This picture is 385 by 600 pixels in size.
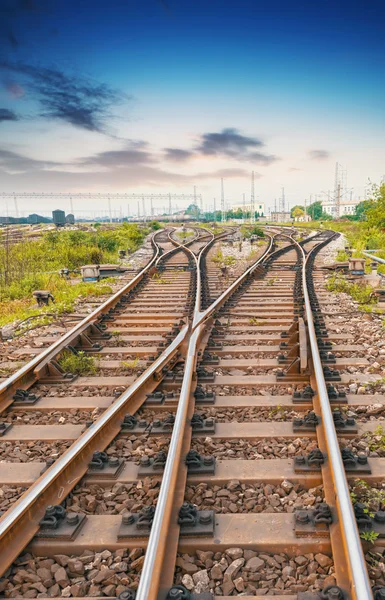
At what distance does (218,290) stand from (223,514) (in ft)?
23.1

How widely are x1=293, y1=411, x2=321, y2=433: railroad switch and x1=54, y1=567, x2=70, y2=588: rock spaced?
6.50 ft

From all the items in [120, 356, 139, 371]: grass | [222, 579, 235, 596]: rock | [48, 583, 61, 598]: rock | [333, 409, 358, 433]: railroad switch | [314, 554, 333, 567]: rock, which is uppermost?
[120, 356, 139, 371]: grass

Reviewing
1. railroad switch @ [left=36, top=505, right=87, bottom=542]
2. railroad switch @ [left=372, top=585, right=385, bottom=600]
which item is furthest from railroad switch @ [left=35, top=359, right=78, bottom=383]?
railroad switch @ [left=372, top=585, right=385, bottom=600]

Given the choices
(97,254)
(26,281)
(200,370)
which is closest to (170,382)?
(200,370)

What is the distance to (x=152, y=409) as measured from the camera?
4191 millimetres

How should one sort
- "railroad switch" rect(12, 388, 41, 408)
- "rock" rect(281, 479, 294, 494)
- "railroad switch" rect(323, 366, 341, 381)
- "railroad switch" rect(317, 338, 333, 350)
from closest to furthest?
"rock" rect(281, 479, 294, 494) → "railroad switch" rect(12, 388, 41, 408) → "railroad switch" rect(323, 366, 341, 381) → "railroad switch" rect(317, 338, 333, 350)

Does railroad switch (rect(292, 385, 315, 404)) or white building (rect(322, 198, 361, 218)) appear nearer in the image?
railroad switch (rect(292, 385, 315, 404))

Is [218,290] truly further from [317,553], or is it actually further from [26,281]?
[317,553]

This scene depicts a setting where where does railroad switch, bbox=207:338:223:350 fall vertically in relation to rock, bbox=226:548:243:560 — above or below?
above

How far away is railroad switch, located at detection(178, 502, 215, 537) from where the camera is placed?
2590 mm

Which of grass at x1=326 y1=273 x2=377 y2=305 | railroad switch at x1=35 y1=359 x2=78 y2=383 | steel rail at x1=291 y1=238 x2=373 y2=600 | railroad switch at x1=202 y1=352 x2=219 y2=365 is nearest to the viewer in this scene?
steel rail at x1=291 y1=238 x2=373 y2=600

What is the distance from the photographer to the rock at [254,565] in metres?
2.40

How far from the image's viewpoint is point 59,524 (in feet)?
8.95

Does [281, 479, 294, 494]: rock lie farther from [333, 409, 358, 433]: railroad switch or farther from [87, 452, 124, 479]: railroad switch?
[87, 452, 124, 479]: railroad switch
